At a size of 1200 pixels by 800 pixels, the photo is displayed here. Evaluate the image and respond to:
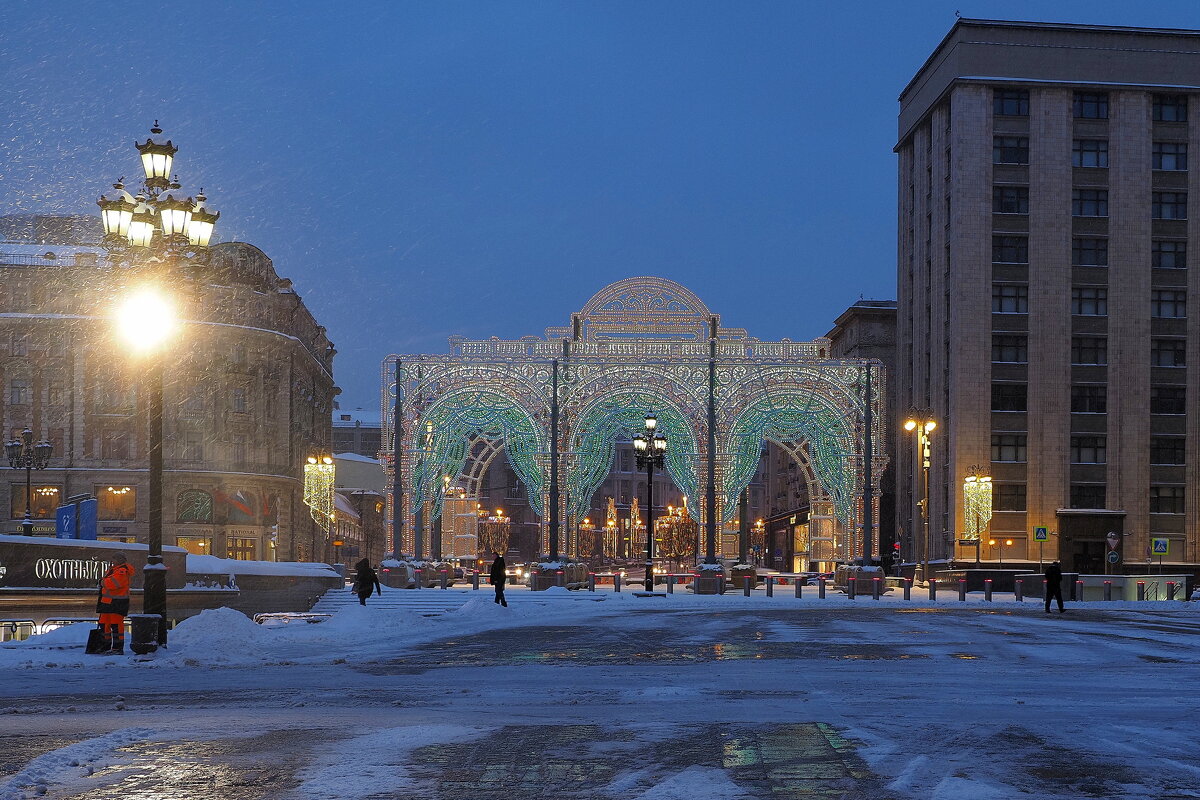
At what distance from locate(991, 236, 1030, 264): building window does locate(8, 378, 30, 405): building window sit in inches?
1877

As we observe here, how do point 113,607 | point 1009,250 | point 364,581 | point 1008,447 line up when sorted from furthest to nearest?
point 1009,250, point 1008,447, point 364,581, point 113,607

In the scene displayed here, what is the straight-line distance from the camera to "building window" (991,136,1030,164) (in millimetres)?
64062

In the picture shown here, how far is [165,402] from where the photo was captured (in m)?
66.2

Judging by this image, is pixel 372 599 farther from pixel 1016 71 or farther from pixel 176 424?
pixel 1016 71

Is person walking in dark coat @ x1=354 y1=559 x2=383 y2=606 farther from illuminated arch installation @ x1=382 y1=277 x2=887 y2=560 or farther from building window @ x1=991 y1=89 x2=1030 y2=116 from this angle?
building window @ x1=991 y1=89 x2=1030 y2=116

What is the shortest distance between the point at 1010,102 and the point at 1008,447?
1681cm

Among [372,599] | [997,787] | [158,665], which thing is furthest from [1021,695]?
[372,599]

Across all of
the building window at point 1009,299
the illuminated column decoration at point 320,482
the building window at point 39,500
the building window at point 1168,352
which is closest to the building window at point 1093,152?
the building window at point 1009,299

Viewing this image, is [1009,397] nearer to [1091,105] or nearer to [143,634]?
[1091,105]

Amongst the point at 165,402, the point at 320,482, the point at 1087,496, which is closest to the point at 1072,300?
the point at 1087,496

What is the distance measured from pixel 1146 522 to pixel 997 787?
58076 millimetres

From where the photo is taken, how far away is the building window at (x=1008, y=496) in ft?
204

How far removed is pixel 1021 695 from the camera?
15.0 m

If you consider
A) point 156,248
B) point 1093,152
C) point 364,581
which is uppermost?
point 1093,152
